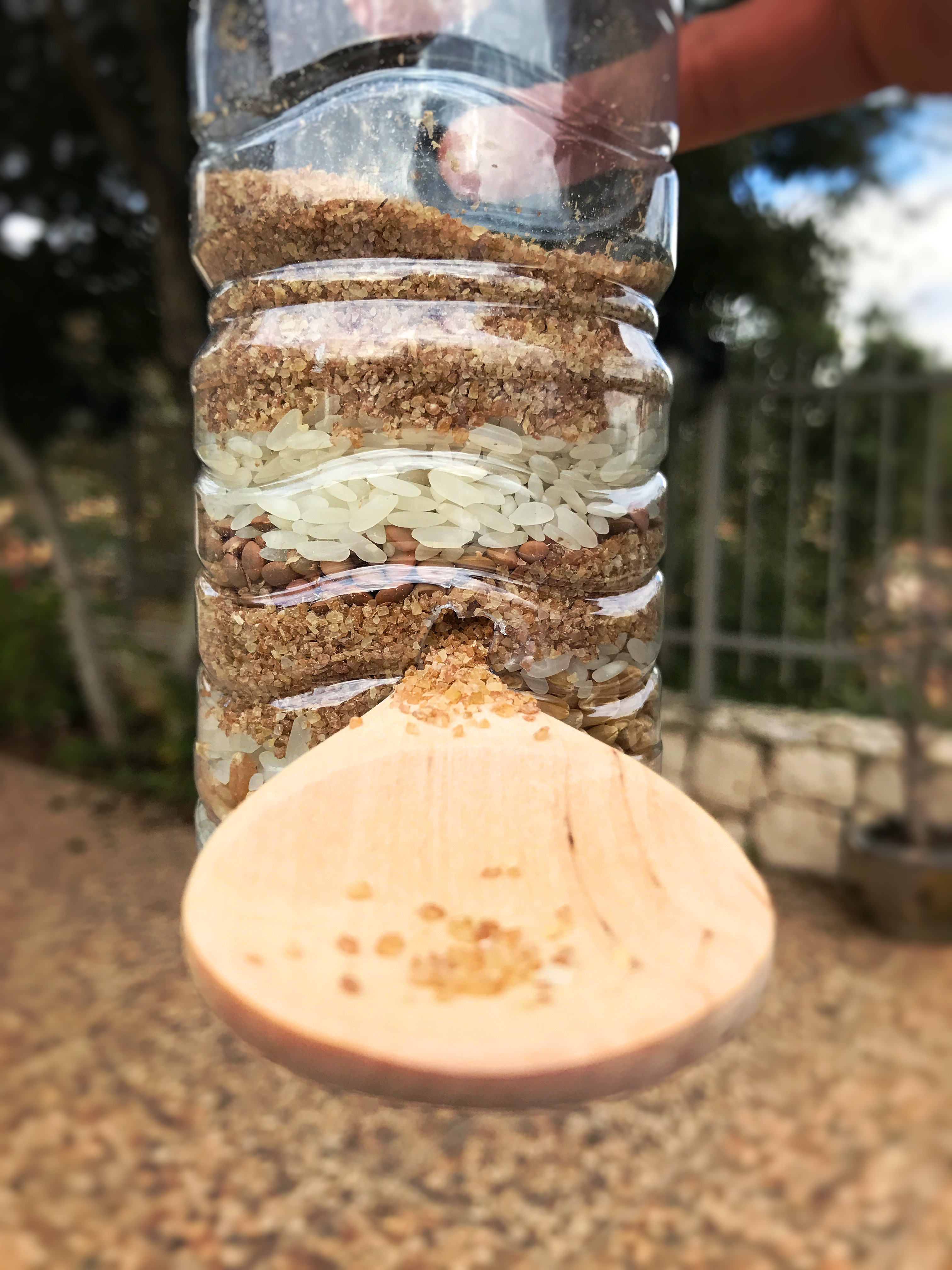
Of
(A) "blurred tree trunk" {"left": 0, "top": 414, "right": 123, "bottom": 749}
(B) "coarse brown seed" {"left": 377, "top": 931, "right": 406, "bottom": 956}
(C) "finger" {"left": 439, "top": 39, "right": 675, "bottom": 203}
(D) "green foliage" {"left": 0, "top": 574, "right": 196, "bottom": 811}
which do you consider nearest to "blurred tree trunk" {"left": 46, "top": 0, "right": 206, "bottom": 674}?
(A) "blurred tree trunk" {"left": 0, "top": 414, "right": 123, "bottom": 749}

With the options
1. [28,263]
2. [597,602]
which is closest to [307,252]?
[597,602]

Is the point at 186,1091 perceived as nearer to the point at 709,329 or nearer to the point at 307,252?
the point at 307,252

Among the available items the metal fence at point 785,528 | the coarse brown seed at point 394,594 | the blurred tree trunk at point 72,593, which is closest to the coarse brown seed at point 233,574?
the coarse brown seed at point 394,594

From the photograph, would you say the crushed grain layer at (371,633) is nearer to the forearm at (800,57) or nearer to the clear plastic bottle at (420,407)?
the clear plastic bottle at (420,407)

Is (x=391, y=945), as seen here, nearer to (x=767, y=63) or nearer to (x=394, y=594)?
(x=394, y=594)

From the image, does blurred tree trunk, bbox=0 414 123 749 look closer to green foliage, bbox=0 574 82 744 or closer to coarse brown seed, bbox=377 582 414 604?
green foliage, bbox=0 574 82 744

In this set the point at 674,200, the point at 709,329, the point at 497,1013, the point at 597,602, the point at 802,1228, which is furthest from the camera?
the point at 709,329

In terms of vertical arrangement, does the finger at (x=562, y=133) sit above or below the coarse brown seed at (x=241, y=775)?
above
